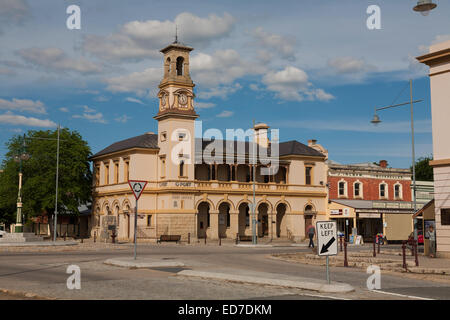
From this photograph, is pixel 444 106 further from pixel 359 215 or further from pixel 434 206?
pixel 359 215

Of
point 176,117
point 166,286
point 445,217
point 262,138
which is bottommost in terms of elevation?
point 166,286

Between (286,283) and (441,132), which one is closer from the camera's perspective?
(286,283)

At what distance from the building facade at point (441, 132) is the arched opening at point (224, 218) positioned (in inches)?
1302

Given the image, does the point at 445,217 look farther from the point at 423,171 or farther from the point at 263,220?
the point at 423,171

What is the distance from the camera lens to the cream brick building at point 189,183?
2100 inches

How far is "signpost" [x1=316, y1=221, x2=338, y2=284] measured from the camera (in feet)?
42.8

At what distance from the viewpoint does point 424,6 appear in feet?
68.1

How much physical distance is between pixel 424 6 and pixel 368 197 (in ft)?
144

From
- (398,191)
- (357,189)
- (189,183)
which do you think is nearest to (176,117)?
(189,183)

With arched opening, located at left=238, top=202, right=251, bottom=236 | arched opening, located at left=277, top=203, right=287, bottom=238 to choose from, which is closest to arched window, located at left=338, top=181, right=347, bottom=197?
arched opening, located at left=277, top=203, right=287, bottom=238

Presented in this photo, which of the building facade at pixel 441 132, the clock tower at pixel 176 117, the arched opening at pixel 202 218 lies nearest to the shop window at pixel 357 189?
the arched opening at pixel 202 218

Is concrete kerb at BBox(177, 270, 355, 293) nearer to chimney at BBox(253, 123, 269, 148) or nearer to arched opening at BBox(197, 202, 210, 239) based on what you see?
arched opening at BBox(197, 202, 210, 239)

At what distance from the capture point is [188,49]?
55.4 metres
